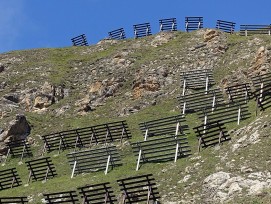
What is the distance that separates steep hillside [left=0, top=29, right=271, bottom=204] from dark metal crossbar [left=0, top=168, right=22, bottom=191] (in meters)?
0.79

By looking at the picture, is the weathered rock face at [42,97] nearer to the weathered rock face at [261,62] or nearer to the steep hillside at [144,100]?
the steep hillside at [144,100]

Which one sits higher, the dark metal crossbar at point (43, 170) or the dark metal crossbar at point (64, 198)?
the dark metal crossbar at point (64, 198)

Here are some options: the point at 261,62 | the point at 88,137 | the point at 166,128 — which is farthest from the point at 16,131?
the point at 261,62

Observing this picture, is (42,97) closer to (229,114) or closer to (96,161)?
(96,161)

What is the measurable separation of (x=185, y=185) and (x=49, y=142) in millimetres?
26752

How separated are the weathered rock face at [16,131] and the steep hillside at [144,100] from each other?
1.43ft

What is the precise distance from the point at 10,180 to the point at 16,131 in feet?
46.2

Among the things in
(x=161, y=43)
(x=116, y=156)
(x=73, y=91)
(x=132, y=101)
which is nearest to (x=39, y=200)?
(x=116, y=156)

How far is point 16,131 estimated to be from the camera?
56156mm

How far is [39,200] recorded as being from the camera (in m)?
34.8

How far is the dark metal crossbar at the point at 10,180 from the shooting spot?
4234 cm

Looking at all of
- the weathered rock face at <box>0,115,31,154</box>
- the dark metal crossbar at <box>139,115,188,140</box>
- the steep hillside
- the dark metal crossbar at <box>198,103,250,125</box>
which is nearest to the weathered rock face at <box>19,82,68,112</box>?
the steep hillside

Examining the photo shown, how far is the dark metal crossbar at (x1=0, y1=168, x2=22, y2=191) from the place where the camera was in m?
42.3

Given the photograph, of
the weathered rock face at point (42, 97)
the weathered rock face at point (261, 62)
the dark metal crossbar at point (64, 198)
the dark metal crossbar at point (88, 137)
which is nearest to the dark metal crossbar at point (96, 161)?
the dark metal crossbar at point (88, 137)
